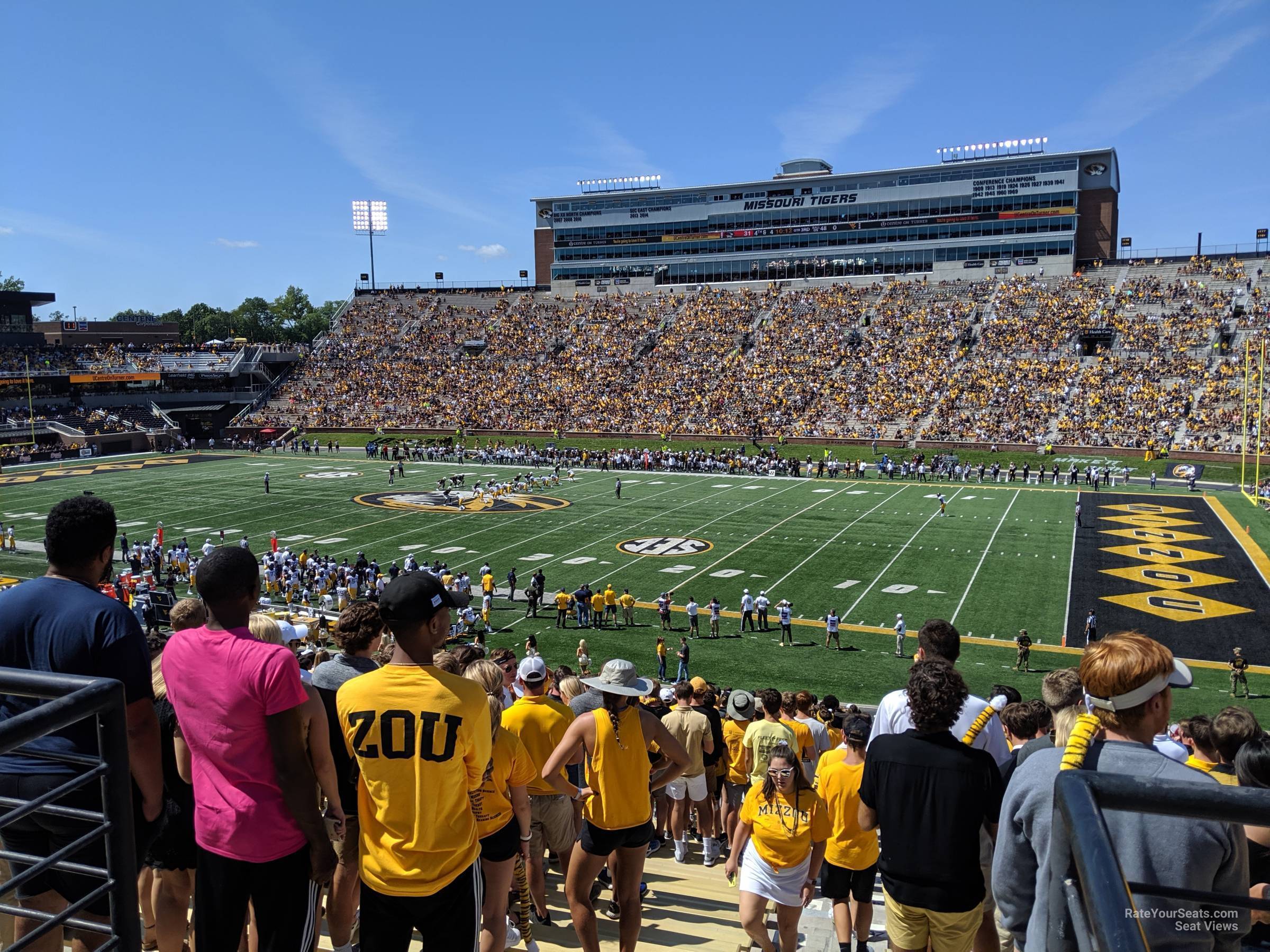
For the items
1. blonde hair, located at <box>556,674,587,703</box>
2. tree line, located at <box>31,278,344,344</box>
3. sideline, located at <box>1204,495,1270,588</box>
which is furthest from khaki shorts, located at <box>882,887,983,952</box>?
tree line, located at <box>31,278,344,344</box>

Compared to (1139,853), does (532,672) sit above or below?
below

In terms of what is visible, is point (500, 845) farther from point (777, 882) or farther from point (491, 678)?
point (777, 882)

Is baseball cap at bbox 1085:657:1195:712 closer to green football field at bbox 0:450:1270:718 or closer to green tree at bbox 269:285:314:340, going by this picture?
green football field at bbox 0:450:1270:718

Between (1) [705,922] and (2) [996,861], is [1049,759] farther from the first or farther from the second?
(1) [705,922]

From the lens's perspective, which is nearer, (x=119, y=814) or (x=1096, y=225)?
(x=119, y=814)

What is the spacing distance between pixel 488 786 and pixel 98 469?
55626 mm

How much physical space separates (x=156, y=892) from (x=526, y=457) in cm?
4947

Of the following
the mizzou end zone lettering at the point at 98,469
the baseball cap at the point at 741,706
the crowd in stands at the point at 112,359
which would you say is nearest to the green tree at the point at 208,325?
the crowd in stands at the point at 112,359

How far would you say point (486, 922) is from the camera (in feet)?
15.7

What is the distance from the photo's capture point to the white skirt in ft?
17.8

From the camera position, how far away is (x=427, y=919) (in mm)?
3727

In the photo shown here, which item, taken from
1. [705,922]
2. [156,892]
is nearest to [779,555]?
[705,922]

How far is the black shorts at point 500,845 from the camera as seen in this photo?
4.85 meters

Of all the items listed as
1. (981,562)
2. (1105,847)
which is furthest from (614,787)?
(981,562)
